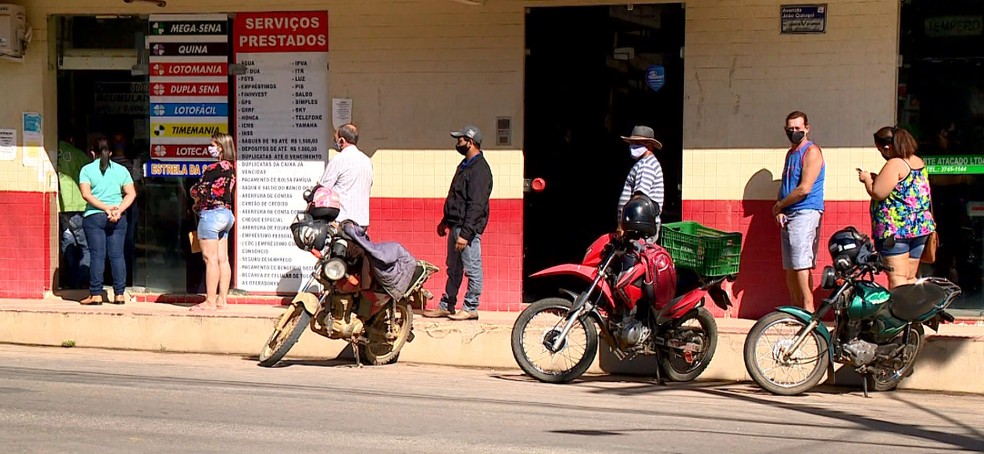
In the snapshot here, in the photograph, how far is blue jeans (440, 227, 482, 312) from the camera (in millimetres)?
12531

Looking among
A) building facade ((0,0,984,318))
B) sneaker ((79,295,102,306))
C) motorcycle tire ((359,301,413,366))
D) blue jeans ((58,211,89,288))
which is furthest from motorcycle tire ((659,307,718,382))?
blue jeans ((58,211,89,288))

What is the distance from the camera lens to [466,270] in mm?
12570

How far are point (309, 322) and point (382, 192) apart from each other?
330cm

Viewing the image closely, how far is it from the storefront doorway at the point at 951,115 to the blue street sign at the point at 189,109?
7.11 meters

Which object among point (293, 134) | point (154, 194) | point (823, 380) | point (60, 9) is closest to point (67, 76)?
point (60, 9)

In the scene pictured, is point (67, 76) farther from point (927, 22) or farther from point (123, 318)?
point (927, 22)

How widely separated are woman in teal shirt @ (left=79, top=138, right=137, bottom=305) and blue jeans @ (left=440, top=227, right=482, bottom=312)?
371cm

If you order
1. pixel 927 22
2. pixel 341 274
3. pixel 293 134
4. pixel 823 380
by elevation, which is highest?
pixel 927 22

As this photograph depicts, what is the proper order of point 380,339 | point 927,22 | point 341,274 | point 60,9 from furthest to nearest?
point 60,9
point 927,22
point 380,339
point 341,274

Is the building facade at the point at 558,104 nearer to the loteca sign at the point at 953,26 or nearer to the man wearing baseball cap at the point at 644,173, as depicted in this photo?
the loteca sign at the point at 953,26

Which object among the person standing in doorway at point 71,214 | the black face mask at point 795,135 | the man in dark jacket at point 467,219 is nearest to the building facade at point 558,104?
the person standing in doorway at point 71,214

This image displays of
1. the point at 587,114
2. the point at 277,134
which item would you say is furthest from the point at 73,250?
the point at 587,114

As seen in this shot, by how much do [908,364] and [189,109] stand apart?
811 cm

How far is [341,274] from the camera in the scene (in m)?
10.6
